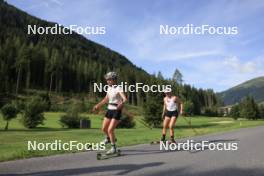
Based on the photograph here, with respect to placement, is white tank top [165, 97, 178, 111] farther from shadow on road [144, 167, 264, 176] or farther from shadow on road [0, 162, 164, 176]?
shadow on road [144, 167, 264, 176]

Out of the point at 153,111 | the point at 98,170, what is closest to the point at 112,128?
the point at 98,170

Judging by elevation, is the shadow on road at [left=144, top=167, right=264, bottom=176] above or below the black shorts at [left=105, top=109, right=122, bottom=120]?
below

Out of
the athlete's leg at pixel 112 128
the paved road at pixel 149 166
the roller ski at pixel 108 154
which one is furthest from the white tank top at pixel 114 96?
the paved road at pixel 149 166

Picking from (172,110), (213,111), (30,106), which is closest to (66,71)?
(213,111)

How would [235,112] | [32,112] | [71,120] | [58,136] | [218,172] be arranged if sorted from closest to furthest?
[218,172] → [58,136] → [32,112] → [71,120] → [235,112]

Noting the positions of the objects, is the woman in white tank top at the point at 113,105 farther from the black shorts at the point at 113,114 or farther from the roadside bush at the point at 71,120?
the roadside bush at the point at 71,120

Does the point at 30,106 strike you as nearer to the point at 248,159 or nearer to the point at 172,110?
the point at 172,110

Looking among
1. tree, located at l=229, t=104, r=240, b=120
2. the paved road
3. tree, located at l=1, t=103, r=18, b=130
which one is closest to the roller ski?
the paved road

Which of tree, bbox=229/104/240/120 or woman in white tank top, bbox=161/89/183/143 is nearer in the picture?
woman in white tank top, bbox=161/89/183/143

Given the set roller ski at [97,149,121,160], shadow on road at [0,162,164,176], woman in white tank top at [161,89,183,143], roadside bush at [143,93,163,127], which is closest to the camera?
shadow on road at [0,162,164,176]

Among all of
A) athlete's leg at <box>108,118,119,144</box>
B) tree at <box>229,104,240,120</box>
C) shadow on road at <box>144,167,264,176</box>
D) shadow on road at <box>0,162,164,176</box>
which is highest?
tree at <box>229,104,240,120</box>

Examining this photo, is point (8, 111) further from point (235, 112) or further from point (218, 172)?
point (235, 112)

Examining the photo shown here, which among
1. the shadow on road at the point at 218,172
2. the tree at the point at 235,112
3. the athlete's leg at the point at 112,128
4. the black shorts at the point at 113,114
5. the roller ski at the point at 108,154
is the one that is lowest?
the shadow on road at the point at 218,172

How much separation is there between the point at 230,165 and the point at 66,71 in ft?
485
